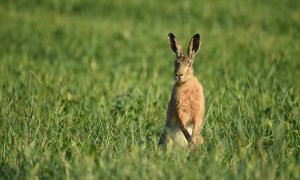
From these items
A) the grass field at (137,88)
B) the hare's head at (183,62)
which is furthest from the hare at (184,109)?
the grass field at (137,88)

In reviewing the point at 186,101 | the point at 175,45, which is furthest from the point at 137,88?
the point at 186,101

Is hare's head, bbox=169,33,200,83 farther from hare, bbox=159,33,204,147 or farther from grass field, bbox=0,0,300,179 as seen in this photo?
grass field, bbox=0,0,300,179

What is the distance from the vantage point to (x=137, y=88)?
8453 millimetres

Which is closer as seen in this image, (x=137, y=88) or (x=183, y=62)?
(x=183, y=62)

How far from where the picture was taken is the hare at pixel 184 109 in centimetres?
582

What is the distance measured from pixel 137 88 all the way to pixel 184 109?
8.59ft

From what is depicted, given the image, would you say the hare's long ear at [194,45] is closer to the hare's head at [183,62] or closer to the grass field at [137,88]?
the hare's head at [183,62]

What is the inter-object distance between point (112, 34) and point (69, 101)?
19.2 ft

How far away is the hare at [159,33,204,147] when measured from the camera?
5816mm

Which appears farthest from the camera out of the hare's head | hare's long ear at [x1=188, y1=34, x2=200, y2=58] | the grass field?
hare's long ear at [x1=188, y1=34, x2=200, y2=58]

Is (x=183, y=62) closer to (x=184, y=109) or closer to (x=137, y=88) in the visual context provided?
(x=184, y=109)

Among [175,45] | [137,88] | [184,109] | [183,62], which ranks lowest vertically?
[137,88]

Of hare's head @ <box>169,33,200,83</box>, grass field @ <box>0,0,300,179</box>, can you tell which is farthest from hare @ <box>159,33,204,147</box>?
grass field @ <box>0,0,300,179</box>

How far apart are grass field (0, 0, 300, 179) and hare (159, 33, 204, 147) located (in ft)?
0.53
